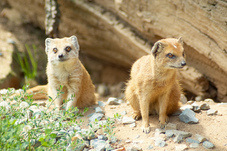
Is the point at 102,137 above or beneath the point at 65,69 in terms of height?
beneath

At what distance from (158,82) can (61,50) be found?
157 cm

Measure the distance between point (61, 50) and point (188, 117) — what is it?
86.0 inches

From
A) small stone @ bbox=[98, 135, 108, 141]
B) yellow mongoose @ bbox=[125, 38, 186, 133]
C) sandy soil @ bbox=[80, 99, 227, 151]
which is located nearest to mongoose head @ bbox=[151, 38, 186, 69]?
yellow mongoose @ bbox=[125, 38, 186, 133]

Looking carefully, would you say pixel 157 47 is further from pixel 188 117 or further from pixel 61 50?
pixel 61 50

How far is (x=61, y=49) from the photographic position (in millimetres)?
3918

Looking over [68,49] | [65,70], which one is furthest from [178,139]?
[68,49]

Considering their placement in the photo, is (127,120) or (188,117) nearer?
(188,117)

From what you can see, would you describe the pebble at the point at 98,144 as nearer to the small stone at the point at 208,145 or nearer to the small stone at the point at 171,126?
the small stone at the point at 171,126

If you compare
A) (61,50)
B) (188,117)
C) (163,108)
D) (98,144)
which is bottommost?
Answer: (98,144)

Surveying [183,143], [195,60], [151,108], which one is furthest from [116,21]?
[183,143]

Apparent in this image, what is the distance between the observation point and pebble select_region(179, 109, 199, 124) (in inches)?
145

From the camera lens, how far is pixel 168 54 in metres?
3.36

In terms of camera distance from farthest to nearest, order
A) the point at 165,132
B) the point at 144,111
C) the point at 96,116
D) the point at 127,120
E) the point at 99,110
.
Answer: the point at 99,110, the point at 96,116, the point at 127,120, the point at 144,111, the point at 165,132

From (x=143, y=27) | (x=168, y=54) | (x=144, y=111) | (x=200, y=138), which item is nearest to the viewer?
(x=200, y=138)
